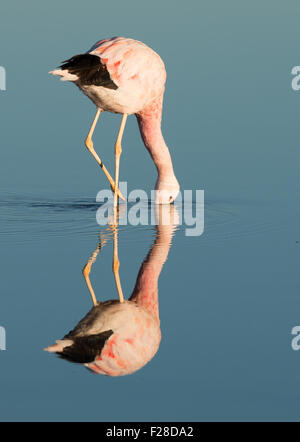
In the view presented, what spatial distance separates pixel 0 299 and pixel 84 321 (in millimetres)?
956

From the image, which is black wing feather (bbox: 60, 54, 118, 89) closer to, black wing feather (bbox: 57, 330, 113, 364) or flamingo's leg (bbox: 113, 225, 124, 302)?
flamingo's leg (bbox: 113, 225, 124, 302)

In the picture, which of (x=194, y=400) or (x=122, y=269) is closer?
(x=194, y=400)

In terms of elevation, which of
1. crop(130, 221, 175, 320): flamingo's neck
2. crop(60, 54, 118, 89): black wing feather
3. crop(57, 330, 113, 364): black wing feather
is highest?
crop(60, 54, 118, 89): black wing feather

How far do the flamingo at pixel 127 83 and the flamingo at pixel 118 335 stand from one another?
3093 mm

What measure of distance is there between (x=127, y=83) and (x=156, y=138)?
1.43 metres

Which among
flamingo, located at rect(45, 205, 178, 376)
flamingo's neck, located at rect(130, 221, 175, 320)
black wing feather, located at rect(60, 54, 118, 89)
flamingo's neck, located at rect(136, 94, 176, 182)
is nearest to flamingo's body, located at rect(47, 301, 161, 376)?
flamingo, located at rect(45, 205, 178, 376)

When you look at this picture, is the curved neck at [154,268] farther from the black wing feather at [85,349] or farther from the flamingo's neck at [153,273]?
the black wing feather at [85,349]

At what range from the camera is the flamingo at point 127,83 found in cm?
1096

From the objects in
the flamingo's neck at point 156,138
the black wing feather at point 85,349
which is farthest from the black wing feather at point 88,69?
the black wing feather at point 85,349

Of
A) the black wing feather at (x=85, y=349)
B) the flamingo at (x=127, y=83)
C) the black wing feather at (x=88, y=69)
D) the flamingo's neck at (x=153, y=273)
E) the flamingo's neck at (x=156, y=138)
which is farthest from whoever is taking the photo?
the flamingo's neck at (x=156, y=138)

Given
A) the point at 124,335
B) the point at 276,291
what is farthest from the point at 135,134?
the point at 124,335

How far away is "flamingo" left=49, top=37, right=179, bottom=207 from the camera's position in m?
11.0
